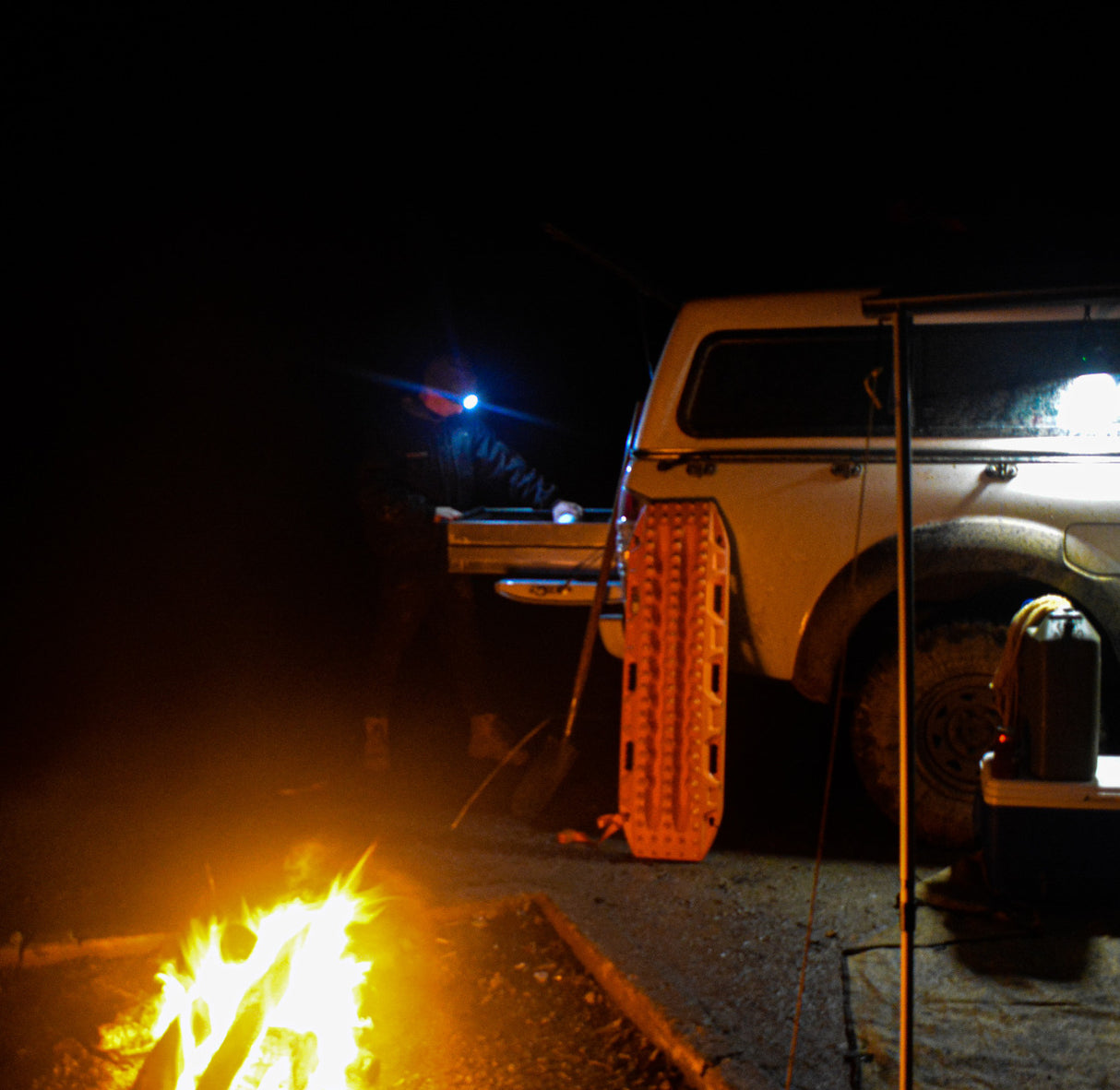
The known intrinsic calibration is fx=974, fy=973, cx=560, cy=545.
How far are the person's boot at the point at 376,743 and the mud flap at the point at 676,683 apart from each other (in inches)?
78.8

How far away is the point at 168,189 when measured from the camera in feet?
36.8

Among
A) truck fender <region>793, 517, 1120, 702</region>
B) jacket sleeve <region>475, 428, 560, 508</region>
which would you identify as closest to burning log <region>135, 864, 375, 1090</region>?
truck fender <region>793, 517, 1120, 702</region>

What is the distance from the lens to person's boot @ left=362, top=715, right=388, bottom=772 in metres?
5.75

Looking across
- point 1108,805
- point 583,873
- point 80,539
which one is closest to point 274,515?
point 80,539

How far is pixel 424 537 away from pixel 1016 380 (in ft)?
10.4

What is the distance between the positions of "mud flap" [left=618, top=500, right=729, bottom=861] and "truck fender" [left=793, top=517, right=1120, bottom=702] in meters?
0.42

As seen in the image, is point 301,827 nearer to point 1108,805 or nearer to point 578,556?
point 578,556

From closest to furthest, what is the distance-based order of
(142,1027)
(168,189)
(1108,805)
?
(142,1027) < (1108,805) < (168,189)

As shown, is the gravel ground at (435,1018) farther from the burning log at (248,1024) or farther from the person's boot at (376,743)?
the person's boot at (376,743)

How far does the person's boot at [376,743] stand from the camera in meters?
5.75

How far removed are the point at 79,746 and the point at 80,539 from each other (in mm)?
5565

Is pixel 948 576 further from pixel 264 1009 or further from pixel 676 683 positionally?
pixel 264 1009

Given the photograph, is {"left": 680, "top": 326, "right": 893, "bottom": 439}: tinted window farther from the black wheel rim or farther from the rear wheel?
the black wheel rim

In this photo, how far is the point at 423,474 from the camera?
5.81m
